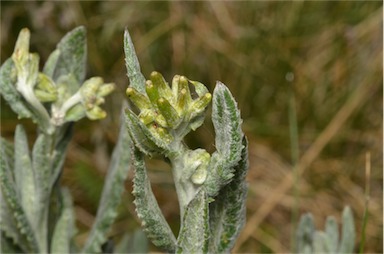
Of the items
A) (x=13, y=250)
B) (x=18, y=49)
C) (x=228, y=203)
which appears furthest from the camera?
(x=13, y=250)

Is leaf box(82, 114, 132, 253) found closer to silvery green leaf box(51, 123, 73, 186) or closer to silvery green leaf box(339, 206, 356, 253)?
silvery green leaf box(51, 123, 73, 186)

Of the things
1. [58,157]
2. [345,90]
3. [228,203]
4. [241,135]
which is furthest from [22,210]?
[345,90]

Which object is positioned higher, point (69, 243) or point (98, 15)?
point (98, 15)

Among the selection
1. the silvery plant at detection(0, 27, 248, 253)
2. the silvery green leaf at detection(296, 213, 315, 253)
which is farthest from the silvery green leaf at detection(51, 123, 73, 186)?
the silvery green leaf at detection(296, 213, 315, 253)

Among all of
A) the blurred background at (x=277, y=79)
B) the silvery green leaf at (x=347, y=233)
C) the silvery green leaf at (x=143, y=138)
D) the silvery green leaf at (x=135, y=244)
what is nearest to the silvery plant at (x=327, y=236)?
the silvery green leaf at (x=347, y=233)

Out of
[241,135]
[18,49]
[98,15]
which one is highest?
[98,15]

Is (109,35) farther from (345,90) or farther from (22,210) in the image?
(22,210)

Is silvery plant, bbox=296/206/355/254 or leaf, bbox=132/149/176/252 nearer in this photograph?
leaf, bbox=132/149/176/252

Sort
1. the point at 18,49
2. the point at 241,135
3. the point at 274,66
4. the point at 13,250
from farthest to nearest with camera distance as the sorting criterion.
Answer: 1. the point at 274,66
2. the point at 13,250
3. the point at 18,49
4. the point at 241,135
